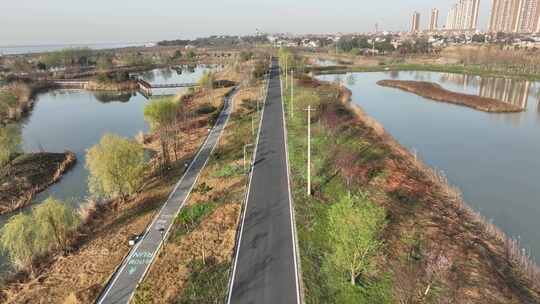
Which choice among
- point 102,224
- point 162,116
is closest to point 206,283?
point 102,224

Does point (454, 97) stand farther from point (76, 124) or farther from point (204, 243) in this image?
point (76, 124)

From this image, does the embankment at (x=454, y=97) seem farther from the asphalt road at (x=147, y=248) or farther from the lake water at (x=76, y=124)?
the lake water at (x=76, y=124)

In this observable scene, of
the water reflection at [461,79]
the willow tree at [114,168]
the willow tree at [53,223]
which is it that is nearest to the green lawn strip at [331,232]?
the willow tree at [114,168]

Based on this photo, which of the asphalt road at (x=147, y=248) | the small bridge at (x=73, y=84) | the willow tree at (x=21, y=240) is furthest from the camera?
the small bridge at (x=73, y=84)

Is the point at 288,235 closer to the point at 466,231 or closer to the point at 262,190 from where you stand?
the point at 262,190

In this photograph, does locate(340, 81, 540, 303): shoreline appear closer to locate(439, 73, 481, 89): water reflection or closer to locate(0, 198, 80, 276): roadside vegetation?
locate(0, 198, 80, 276): roadside vegetation

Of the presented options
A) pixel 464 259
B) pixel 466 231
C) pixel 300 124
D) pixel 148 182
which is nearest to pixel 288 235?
pixel 464 259
